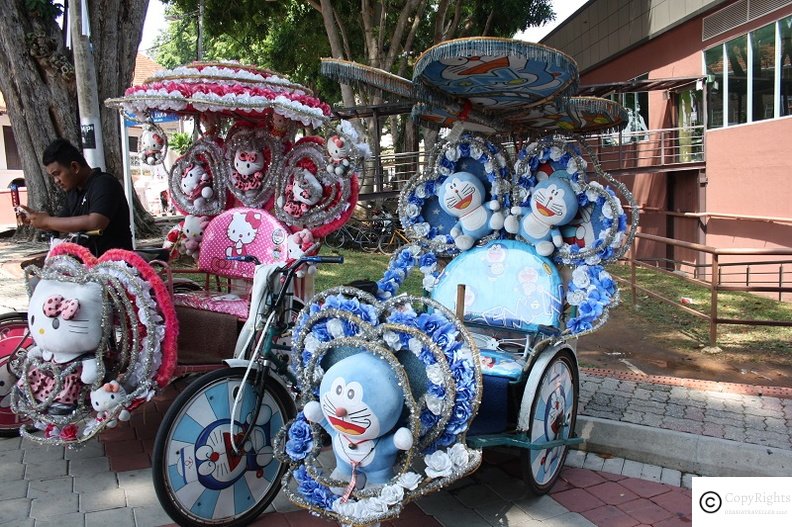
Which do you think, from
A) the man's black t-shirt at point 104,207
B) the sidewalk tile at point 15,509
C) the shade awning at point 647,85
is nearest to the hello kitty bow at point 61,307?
the man's black t-shirt at point 104,207

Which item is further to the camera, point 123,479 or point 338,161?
point 338,161

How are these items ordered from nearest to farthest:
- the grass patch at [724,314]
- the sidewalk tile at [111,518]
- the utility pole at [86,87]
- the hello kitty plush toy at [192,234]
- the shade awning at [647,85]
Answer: the sidewalk tile at [111,518]
the hello kitty plush toy at [192,234]
the utility pole at [86,87]
the grass patch at [724,314]
the shade awning at [647,85]

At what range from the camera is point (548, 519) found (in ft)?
10.8

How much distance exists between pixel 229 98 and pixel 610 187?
242 cm

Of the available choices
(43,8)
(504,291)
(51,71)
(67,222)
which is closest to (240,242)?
(67,222)

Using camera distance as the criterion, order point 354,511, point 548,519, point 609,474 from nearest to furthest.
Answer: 1. point 354,511
2. point 548,519
3. point 609,474

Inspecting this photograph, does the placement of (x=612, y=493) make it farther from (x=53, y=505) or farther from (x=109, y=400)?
(x=53, y=505)

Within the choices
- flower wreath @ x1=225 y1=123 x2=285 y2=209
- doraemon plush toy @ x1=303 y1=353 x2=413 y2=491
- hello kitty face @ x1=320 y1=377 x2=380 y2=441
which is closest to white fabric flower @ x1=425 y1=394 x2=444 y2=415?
doraemon plush toy @ x1=303 y1=353 x2=413 y2=491

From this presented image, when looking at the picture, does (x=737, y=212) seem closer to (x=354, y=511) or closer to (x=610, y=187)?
(x=610, y=187)

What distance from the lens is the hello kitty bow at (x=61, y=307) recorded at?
315 cm

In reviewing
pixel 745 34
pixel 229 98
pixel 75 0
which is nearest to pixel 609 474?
pixel 229 98

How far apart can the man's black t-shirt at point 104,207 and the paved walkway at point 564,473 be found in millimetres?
1204

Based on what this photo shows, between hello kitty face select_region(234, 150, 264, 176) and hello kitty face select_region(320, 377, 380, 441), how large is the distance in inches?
102

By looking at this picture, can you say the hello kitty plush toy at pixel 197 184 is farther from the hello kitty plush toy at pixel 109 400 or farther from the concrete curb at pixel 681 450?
the concrete curb at pixel 681 450
